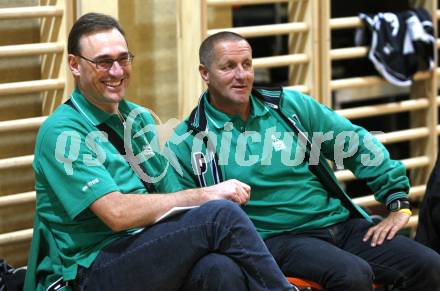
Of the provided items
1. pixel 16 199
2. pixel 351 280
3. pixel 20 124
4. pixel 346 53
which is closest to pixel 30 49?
pixel 20 124

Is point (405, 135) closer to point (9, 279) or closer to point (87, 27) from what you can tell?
point (87, 27)

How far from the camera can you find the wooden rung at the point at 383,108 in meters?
4.60

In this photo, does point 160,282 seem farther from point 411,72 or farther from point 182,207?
point 411,72

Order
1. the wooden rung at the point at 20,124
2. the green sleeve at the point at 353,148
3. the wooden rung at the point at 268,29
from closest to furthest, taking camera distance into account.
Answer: the green sleeve at the point at 353,148 < the wooden rung at the point at 20,124 < the wooden rung at the point at 268,29

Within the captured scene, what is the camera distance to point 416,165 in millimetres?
4867

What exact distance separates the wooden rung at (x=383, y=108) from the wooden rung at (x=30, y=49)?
5.32 ft

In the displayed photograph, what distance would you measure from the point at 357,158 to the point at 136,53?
119 centimetres

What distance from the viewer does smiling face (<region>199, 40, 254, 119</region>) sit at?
134 inches

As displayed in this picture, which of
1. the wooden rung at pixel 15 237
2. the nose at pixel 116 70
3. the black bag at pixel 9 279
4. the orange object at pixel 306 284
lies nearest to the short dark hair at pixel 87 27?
the nose at pixel 116 70

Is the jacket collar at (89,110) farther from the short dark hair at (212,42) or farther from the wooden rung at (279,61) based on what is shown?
the wooden rung at (279,61)

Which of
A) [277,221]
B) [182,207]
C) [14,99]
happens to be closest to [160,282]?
[182,207]

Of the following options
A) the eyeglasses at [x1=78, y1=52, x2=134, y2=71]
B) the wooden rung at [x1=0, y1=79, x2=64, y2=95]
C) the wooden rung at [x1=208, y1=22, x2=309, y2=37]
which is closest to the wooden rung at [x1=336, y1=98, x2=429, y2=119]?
the wooden rung at [x1=208, y1=22, x2=309, y2=37]

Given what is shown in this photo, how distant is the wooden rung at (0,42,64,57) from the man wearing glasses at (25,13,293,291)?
0.60m

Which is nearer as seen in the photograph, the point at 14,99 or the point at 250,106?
the point at 250,106
